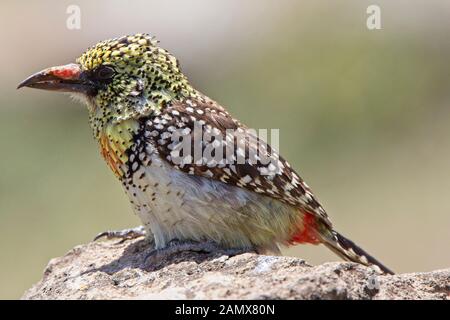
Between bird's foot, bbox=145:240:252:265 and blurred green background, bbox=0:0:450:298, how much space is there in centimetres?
598

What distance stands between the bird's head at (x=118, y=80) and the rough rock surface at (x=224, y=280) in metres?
1.00

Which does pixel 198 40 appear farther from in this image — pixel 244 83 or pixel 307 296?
pixel 307 296

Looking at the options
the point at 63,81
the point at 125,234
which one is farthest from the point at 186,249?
the point at 63,81

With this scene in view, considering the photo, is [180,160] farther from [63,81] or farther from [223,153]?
[63,81]

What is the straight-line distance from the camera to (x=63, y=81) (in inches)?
283

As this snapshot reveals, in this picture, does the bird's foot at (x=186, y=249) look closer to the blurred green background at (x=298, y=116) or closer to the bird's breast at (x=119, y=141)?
the bird's breast at (x=119, y=141)

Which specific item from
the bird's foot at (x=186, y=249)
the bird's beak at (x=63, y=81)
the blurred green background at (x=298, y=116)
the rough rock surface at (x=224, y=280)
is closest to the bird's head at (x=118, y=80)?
the bird's beak at (x=63, y=81)

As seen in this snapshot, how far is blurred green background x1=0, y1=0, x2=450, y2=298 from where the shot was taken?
1399 centimetres

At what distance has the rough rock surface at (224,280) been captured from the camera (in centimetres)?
538

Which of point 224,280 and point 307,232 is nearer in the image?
point 224,280

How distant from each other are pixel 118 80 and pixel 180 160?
0.77 metres

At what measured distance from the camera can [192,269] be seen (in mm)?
6270
